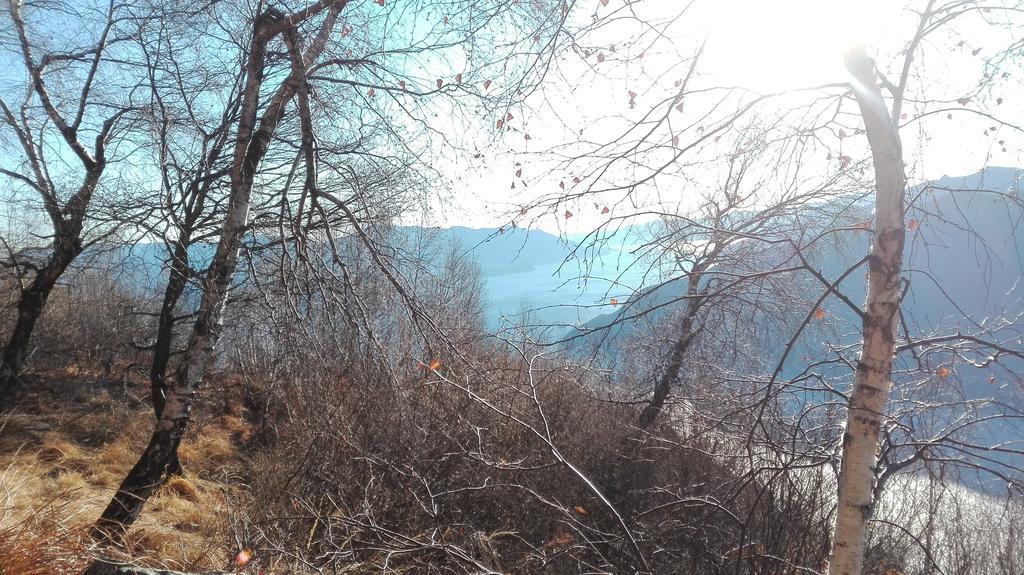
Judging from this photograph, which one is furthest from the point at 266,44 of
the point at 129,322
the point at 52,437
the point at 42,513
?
the point at 129,322

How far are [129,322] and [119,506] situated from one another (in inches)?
503

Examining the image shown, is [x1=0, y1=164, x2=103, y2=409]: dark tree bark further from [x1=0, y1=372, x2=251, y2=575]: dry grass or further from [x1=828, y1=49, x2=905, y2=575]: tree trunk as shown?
[x1=828, y1=49, x2=905, y2=575]: tree trunk

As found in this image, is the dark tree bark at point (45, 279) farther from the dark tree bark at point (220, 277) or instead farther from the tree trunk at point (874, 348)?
the tree trunk at point (874, 348)

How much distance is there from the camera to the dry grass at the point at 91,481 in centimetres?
337

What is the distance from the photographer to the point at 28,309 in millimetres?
9742

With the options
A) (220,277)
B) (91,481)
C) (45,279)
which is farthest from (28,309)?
(220,277)

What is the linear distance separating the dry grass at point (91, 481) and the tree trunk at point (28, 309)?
24.1 inches

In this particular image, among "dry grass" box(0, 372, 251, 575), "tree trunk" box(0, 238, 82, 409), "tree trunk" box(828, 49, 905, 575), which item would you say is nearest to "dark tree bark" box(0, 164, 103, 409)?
"tree trunk" box(0, 238, 82, 409)

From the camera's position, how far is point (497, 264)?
3134 cm

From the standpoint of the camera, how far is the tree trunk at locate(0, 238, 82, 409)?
9.05 m

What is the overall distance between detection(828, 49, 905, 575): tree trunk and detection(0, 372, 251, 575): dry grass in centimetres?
386

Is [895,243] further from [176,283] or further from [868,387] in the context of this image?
[176,283]

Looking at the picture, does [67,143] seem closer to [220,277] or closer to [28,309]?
[28,309]

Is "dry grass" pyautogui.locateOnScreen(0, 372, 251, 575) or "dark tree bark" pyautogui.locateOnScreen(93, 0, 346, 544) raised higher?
"dark tree bark" pyautogui.locateOnScreen(93, 0, 346, 544)
